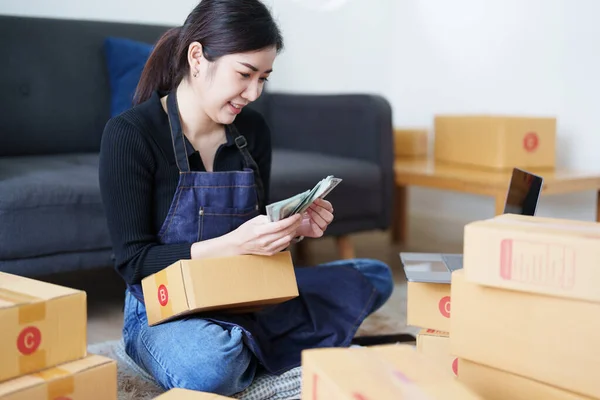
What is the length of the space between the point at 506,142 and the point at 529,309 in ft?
4.78

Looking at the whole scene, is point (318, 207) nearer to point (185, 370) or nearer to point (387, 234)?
point (185, 370)

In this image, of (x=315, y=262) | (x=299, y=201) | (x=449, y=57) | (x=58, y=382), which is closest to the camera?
(x=58, y=382)

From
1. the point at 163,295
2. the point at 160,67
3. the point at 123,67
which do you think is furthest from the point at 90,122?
the point at 163,295

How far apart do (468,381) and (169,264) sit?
575 mm

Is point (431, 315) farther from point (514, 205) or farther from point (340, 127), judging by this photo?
point (340, 127)

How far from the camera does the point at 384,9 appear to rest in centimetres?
324

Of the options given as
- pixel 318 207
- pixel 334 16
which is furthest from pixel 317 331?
pixel 334 16

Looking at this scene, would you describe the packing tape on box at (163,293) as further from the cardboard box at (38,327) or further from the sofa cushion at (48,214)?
the sofa cushion at (48,214)

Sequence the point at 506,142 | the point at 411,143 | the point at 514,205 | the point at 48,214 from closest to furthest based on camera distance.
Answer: the point at 514,205
the point at 48,214
the point at 506,142
the point at 411,143

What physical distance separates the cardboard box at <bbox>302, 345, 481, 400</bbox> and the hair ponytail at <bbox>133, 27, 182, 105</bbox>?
74cm

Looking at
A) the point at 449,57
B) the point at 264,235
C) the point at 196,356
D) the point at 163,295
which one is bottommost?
the point at 196,356

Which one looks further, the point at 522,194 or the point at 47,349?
the point at 522,194

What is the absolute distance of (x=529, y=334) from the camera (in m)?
0.94

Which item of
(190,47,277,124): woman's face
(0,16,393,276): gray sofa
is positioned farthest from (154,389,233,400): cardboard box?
(0,16,393,276): gray sofa
